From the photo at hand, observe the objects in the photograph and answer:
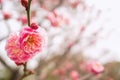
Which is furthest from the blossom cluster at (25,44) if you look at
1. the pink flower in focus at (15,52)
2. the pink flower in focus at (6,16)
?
the pink flower in focus at (6,16)

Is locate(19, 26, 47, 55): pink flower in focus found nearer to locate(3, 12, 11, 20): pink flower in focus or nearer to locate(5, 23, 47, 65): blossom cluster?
locate(5, 23, 47, 65): blossom cluster

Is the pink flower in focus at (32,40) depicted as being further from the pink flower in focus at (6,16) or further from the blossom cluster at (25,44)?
the pink flower in focus at (6,16)

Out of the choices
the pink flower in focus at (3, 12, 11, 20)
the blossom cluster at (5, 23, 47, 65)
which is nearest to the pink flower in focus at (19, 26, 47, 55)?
the blossom cluster at (5, 23, 47, 65)

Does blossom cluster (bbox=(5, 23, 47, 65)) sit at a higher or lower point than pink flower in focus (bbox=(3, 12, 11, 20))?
lower

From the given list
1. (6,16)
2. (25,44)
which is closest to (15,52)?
(25,44)

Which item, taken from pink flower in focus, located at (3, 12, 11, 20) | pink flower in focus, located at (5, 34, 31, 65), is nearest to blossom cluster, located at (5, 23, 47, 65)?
pink flower in focus, located at (5, 34, 31, 65)

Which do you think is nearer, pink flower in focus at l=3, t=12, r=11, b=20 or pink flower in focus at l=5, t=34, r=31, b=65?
pink flower in focus at l=5, t=34, r=31, b=65

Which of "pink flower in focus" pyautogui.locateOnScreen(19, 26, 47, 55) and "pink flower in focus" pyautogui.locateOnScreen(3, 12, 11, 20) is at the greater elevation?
"pink flower in focus" pyautogui.locateOnScreen(3, 12, 11, 20)

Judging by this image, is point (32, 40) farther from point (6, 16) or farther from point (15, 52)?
point (6, 16)
